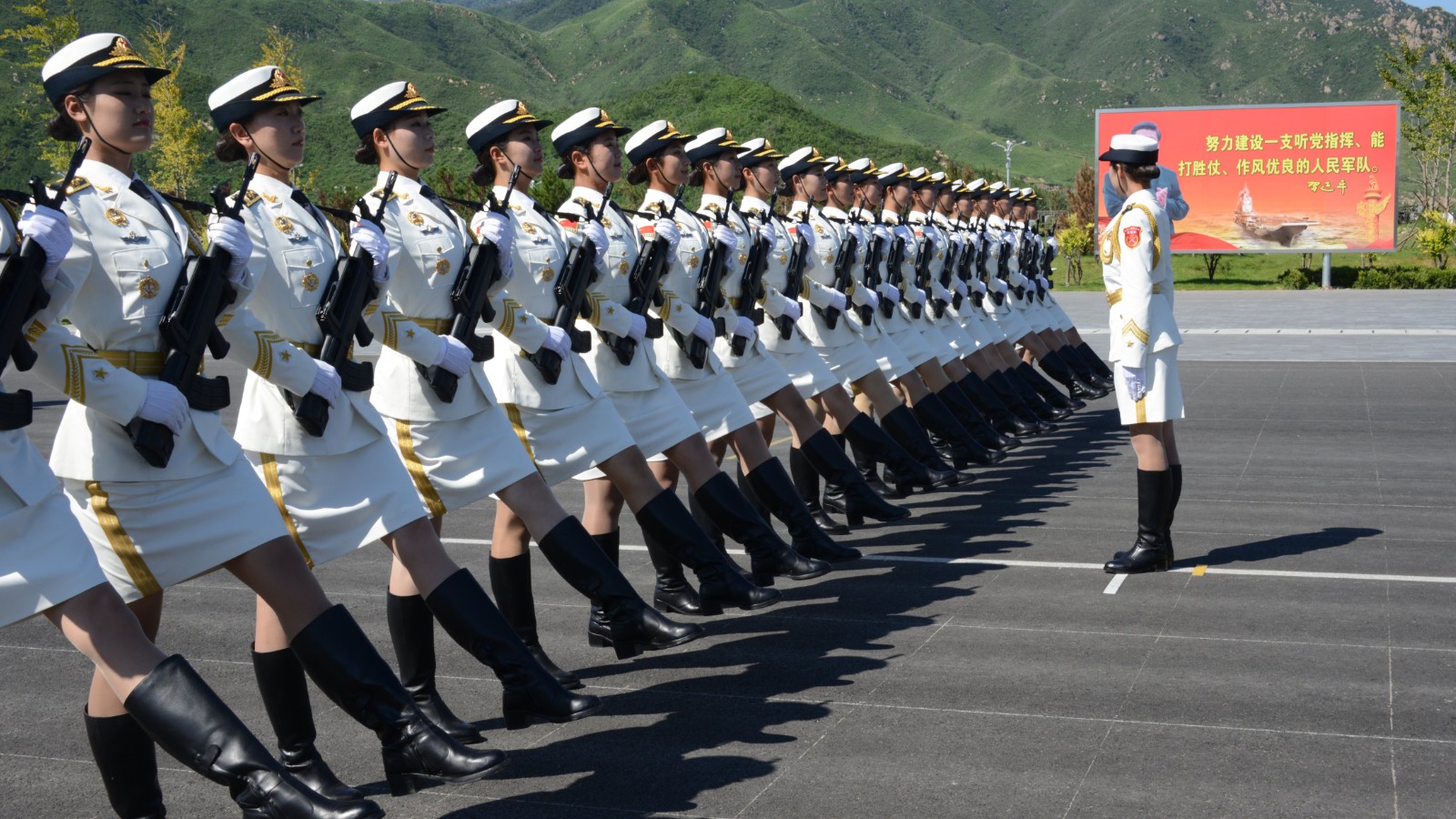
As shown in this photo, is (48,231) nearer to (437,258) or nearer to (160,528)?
(160,528)

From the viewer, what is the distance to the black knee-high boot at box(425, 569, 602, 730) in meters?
4.34

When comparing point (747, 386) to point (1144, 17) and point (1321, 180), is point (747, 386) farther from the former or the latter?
point (1144, 17)

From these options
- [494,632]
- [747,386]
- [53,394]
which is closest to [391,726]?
[494,632]

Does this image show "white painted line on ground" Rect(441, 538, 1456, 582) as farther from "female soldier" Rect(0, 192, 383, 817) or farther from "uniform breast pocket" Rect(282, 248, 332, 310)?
"female soldier" Rect(0, 192, 383, 817)

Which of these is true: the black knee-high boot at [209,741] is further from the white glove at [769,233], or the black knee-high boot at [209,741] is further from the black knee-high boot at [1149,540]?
the white glove at [769,233]

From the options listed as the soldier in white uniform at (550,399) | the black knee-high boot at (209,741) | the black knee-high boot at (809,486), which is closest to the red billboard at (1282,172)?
the black knee-high boot at (809,486)

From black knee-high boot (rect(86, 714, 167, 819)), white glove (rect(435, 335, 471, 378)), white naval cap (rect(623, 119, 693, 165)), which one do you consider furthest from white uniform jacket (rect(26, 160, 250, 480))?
white naval cap (rect(623, 119, 693, 165))

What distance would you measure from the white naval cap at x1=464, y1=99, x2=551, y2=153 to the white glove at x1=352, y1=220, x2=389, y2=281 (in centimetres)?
115

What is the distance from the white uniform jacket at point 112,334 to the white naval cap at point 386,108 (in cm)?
125

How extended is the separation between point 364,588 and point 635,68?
425 ft

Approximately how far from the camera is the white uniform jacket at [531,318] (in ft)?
17.6

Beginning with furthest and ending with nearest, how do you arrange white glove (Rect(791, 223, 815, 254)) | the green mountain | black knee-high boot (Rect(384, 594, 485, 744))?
the green mountain, white glove (Rect(791, 223, 815, 254)), black knee-high boot (Rect(384, 594, 485, 744))

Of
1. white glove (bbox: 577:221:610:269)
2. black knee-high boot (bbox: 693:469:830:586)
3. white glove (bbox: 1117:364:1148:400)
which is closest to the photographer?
white glove (bbox: 577:221:610:269)

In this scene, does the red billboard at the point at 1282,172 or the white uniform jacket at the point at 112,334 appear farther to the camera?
the red billboard at the point at 1282,172
